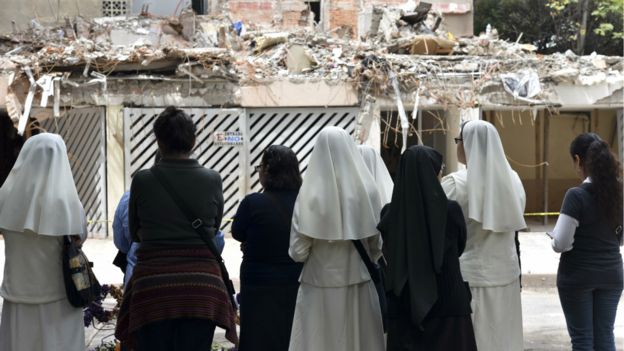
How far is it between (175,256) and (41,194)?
990 mm

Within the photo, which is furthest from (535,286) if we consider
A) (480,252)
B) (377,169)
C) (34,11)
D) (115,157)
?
(34,11)

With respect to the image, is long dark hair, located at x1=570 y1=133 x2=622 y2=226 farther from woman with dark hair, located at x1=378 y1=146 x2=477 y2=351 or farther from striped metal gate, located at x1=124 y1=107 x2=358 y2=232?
striped metal gate, located at x1=124 y1=107 x2=358 y2=232

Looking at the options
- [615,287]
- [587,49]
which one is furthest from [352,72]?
[587,49]

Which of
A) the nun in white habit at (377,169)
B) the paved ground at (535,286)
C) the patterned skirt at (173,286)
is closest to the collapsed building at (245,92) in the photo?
the paved ground at (535,286)

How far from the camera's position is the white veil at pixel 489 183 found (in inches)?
199

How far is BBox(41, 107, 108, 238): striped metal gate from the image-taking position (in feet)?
45.6

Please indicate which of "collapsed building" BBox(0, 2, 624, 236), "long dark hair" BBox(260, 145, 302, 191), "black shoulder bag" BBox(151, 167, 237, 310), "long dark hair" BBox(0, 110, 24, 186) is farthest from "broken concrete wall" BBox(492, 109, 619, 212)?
"black shoulder bag" BBox(151, 167, 237, 310)

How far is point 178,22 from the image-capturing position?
16344mm

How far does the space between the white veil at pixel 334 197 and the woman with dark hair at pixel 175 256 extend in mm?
561

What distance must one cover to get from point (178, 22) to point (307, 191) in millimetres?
12169

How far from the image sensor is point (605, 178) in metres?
5.30

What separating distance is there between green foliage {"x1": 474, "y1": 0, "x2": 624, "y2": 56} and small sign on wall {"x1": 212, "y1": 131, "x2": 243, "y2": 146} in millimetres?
14952

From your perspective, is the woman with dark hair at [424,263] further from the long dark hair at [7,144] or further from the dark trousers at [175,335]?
the long dark hair at [7,144]

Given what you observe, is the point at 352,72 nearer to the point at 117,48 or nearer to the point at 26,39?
the point at 117,48
